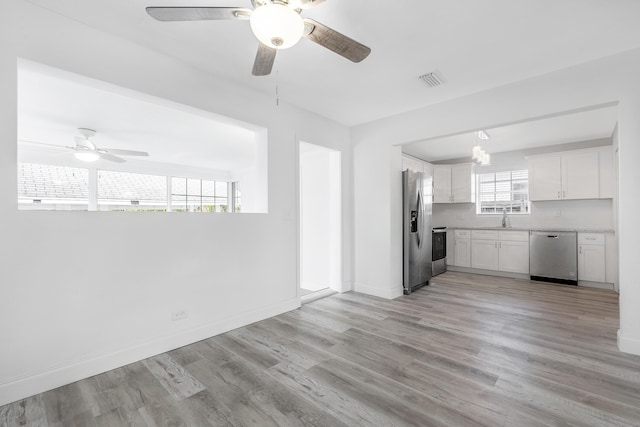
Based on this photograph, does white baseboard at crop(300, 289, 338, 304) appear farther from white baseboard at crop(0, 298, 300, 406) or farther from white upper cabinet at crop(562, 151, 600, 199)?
white upper cabinet at crop(562, 151, 600, 199)

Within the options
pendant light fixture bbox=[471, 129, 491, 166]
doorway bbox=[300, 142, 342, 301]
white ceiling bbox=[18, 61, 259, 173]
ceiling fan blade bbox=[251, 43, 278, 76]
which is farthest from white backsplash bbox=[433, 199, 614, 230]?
ceiling fan blade bbox=[251, 43, 278, 76]

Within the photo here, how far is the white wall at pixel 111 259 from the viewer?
189 cm

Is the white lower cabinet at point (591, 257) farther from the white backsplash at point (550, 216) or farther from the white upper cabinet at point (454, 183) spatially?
the white upper cabinet at point (454, 183)

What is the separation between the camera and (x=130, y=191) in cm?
700

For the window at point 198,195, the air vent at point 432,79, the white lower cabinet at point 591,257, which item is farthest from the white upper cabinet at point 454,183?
the window at point 198,195

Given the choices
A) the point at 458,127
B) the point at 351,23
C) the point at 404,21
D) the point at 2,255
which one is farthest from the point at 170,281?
the point at 458,127

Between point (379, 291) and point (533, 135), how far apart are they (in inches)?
151

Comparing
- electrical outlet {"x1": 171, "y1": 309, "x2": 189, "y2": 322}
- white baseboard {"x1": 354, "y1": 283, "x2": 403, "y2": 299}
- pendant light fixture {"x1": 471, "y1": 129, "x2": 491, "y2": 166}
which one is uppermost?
pendant light fixture {"x1": 471, "y1": 129, "x2": 491, "y2": 166}

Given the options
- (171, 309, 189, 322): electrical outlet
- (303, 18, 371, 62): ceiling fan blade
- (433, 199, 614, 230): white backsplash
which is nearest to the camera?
(303, 18, 371, 62): ceiling fan blade

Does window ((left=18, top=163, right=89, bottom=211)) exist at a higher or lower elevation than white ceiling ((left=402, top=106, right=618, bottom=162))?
lower

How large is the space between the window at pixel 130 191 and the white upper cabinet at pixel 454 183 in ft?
22.0

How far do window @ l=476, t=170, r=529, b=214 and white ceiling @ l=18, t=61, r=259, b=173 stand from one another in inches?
207

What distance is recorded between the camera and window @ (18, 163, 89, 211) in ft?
18.4

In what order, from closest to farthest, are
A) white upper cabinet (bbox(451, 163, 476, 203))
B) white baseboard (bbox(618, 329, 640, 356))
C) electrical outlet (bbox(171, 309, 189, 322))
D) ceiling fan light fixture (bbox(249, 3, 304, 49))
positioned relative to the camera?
ceiling fan light fixture (bbox(249, 3, 304, 49)), white baseboard (bbox(618, 329, 640, 356)), electrical outlet (bbox(171, 309, 189, 322)), white upper cabinet (bbox(451, 163, 476, 203))
